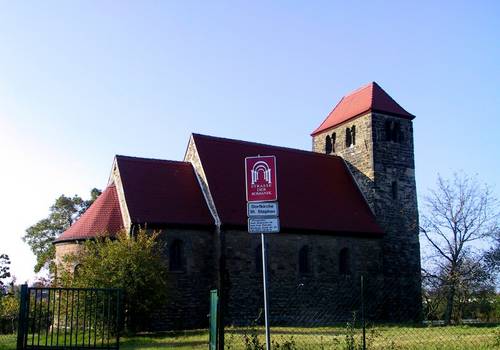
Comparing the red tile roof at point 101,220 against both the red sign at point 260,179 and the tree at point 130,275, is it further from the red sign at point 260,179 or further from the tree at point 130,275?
the red sign at point 260,179

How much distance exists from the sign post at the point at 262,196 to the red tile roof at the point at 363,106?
21922 mm

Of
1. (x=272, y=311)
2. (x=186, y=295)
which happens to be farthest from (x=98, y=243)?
(x=272, y=311)

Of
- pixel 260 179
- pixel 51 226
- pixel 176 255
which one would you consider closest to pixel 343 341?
pixel 260 179

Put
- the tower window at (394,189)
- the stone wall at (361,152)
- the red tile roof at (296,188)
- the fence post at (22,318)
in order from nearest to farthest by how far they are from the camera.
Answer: the fence post at (22,318), the red tile roof at (296,188), the stone wall at (361,152), the tower window at (394,189)

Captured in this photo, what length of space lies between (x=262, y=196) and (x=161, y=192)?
15.8 meters

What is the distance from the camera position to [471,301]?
29.1 meters

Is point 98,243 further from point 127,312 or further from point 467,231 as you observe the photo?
point 467,231

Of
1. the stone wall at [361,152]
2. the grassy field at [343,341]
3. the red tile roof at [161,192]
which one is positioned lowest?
the grassy field at [343,341]

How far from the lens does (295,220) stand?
26.1 metres

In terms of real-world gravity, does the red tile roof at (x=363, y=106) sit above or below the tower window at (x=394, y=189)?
above

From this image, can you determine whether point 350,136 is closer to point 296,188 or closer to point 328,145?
point 328,145

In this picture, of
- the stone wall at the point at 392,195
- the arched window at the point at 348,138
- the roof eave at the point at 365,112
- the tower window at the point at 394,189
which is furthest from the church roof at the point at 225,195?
the roof eave at the point at 365,112

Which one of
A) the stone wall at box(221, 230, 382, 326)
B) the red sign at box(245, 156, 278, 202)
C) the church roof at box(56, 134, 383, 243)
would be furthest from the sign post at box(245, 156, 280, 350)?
the stone wall at box(221, 230, 382, 326)

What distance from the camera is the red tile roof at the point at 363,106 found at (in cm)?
3111
